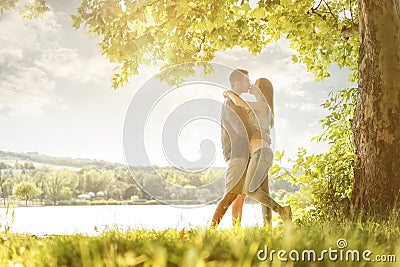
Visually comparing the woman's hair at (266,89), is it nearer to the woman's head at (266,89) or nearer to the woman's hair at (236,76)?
the woman's head at (266,89)

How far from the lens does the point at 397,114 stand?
609 cm

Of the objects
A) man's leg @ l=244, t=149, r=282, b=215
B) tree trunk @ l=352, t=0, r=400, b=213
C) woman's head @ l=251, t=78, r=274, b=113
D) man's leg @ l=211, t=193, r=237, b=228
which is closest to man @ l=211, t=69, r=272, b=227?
man's leg @ l=211, t=193, r=237, b=228

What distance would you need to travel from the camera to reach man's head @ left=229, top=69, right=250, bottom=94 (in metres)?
6.59

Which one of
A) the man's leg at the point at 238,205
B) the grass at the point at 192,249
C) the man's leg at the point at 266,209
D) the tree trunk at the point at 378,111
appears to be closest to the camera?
the grass at the point at 192,249

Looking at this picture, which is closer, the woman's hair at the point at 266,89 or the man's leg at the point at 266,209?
the man's leg at the point at 266,209

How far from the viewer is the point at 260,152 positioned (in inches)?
247

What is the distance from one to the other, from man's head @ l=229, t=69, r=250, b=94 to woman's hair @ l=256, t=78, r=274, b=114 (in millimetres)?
163

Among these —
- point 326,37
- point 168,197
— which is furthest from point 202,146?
point 326,37

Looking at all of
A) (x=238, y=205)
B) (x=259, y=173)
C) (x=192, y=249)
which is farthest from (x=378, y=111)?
(x=192, y=249)

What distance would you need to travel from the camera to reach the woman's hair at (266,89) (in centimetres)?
662

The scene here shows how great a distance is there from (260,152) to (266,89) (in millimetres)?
929

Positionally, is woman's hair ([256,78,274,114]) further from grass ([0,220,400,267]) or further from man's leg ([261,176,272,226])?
grass ([0,220,400,267])

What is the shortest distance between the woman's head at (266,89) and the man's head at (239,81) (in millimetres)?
149

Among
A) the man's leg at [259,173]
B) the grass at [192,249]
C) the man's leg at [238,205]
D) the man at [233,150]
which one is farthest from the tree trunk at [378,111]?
the grass at [192,249]
